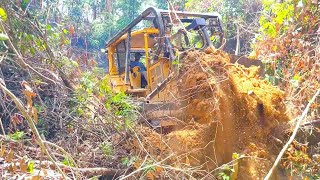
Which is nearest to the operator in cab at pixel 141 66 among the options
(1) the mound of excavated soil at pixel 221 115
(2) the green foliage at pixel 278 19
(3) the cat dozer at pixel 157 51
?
(3) the cat dozer at pixel 157 51

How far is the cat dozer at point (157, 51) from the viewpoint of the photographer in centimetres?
512

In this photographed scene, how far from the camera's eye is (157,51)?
5867 mm

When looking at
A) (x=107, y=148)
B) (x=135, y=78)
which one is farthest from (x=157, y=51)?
(x=107, y=148)

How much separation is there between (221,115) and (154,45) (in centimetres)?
232

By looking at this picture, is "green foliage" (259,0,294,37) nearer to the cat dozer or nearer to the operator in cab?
the cat dozer

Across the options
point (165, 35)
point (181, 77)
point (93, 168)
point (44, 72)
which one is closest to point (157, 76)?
point (165, 35)

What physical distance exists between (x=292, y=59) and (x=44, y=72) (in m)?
3.97

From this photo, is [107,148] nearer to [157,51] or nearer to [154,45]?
[157,51]

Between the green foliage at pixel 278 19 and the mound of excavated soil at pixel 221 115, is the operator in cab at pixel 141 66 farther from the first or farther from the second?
the green foliage at pixel 278 19

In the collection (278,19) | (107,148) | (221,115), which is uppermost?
(278,19)

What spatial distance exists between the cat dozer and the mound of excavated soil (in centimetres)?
29

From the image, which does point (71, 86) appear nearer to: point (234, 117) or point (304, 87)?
point (234, 117)

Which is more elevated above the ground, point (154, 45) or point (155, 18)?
point (155, 18)

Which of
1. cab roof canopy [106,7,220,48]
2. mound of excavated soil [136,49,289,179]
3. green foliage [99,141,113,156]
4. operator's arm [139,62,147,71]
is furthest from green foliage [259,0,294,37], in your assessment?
green foliage [99,141,113,156]
